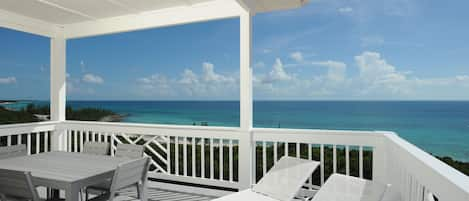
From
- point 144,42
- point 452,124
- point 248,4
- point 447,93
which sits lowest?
point 452,124

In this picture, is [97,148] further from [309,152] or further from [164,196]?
[309,152]

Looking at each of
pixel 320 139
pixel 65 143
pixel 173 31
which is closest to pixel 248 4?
pixel 320 139

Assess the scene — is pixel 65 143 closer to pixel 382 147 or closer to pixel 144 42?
pixel 382 147

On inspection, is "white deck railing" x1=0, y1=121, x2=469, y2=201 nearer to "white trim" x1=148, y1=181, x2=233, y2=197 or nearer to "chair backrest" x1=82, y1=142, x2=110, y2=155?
"white trim" x1=148, y1=181, x2=233, y2=197

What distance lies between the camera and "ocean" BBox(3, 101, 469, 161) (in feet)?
37.5

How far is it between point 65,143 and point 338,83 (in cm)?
1295

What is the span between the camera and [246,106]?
3.72 metres

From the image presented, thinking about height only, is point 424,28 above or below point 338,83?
above

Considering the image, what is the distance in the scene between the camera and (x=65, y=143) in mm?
5051

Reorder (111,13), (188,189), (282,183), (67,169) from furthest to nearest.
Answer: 1. (111,13)
2. (188,189)
3. (282,183)
4. (67,169)

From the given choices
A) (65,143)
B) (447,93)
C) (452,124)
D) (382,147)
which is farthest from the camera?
(447,93)

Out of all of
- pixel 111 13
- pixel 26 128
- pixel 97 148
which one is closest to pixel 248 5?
pixel 111 13

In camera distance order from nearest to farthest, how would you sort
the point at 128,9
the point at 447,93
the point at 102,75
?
the point at 128,9 → the point at 447,93 → the point at 102,75

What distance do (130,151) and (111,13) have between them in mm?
2324
